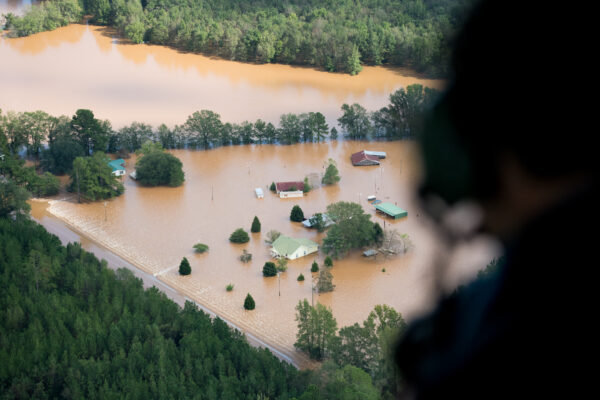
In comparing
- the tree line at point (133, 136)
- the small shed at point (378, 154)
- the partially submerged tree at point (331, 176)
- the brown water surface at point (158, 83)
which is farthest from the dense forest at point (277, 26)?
the partially submerged tree at point (331, 176)

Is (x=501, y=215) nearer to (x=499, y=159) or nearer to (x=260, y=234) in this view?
(x=499, y=159)

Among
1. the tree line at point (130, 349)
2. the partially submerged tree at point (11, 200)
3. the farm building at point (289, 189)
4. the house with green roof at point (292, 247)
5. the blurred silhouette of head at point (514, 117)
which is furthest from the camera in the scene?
the farm building at point (289, 189)

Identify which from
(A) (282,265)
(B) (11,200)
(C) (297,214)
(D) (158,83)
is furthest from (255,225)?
(D) (158,83)

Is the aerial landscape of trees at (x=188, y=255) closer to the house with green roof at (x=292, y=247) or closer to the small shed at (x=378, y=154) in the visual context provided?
the house with green roof at (x=292, y=247)

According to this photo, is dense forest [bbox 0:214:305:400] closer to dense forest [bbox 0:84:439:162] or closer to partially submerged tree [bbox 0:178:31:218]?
partially submerged tree [bbox 0:178:31:218]

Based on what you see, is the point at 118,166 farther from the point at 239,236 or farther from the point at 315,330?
the point at 315,330
